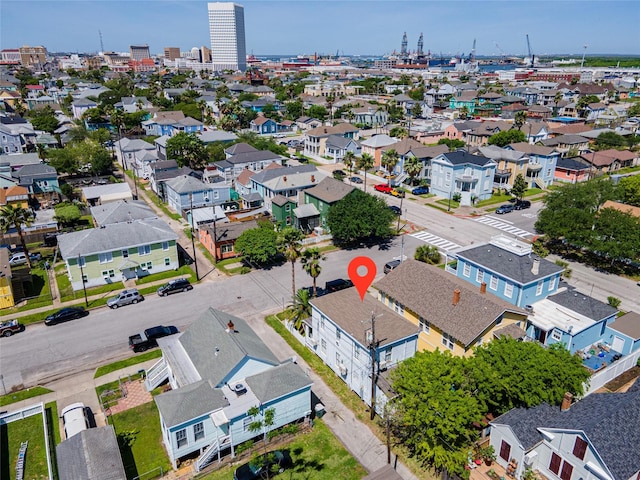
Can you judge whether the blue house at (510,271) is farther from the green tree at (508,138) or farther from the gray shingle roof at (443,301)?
the green tree at (508,138)

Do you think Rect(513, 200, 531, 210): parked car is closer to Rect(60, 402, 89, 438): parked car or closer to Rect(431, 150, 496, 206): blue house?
Rect(431, 150, 496, 206): blue house

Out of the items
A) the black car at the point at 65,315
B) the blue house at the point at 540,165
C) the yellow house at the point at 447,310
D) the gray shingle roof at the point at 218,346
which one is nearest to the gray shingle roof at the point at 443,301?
the yellow house at the point at 447,310

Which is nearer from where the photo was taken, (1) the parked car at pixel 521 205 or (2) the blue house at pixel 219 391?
(2) the blue house at pixel 219 391

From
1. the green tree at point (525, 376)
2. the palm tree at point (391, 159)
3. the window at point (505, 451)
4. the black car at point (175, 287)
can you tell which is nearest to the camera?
the window at point (505, 451)

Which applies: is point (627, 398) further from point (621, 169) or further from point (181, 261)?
point (621, 169)

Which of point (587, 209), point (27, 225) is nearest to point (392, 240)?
point (587, 209)

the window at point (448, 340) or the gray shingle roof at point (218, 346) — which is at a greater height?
the gray shingle roof at point (218, 346)

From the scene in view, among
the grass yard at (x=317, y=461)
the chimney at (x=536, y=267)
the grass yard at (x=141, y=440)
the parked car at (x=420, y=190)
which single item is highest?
the chimney at (x=536, y=267)
